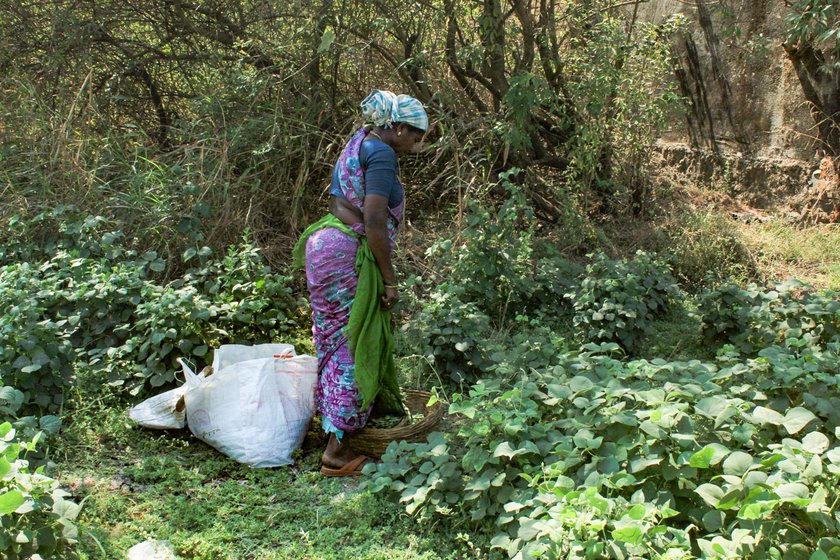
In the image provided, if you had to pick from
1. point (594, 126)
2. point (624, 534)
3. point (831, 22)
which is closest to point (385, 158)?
point (624, 534)

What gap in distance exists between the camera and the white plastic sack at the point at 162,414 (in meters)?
4.00

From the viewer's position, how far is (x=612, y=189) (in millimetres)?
6812

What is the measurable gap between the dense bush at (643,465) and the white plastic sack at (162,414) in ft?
3.74

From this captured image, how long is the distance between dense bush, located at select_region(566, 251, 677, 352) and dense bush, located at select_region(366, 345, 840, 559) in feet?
3.65


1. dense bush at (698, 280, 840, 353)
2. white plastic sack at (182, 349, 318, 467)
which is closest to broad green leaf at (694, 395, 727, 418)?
dense bush at (698, 280, 840, 353)

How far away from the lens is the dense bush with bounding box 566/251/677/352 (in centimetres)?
475

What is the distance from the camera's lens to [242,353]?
4.26 meters

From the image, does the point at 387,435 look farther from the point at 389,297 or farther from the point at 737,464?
the point at 737,464

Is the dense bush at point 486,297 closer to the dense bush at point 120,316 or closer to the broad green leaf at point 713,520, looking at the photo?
the dense bush at point 120,316

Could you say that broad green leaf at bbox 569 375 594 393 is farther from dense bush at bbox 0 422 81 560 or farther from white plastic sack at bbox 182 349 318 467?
dense bush at bbox 0 422 81 560

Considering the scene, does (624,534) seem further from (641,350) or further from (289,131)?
(289,131)

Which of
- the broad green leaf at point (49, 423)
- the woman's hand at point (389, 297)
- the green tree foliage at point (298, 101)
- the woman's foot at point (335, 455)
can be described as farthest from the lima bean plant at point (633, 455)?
the green tree foliage at point (298, 101)

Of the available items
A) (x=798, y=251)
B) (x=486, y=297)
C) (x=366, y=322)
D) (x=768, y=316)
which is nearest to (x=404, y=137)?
(x=366, y=322)

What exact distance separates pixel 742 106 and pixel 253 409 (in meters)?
5.38
